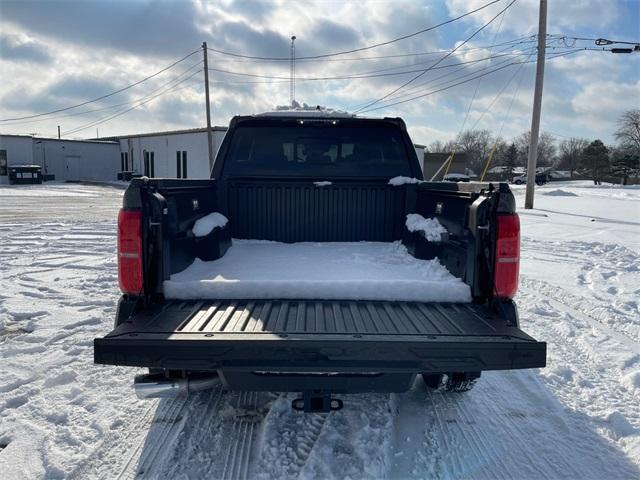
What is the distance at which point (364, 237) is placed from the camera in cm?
460

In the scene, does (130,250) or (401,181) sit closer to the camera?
(130,250)

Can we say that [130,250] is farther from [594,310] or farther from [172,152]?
[172,152]

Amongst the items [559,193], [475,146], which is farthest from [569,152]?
[559,193]

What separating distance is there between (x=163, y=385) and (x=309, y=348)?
0.98 m

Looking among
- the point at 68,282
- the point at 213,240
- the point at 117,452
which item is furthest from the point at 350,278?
the point at 68,282

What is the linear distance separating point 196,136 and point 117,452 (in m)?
37.3

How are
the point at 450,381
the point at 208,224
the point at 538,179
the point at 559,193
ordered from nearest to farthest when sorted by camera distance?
the point at 450,381
the point at 208,224
the point at 559,193
the point at 538,179

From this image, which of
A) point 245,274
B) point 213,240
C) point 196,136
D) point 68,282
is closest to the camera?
point 245,274

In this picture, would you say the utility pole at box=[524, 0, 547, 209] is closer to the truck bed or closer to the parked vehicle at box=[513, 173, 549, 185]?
the truck bed

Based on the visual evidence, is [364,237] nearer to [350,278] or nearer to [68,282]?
[350,278]

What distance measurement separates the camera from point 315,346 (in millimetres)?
2344

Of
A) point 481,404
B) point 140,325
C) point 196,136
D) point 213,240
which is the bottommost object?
point 481,404

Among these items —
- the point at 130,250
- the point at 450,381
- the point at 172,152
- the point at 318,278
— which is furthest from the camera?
the point at 172,152

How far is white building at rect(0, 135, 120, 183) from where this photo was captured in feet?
139
